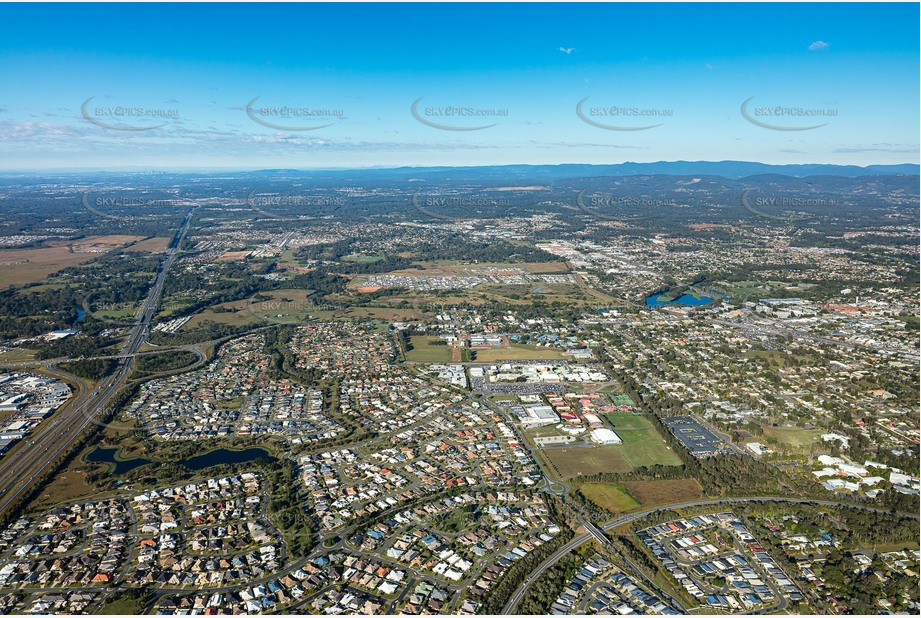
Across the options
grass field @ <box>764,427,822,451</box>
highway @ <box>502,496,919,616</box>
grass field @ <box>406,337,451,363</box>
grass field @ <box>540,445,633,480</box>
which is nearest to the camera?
highway @ <box>502,496,919,616</box>

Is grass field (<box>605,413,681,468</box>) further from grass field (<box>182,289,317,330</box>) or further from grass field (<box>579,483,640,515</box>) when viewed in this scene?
grass field (<box>182,289,317,330</box>)

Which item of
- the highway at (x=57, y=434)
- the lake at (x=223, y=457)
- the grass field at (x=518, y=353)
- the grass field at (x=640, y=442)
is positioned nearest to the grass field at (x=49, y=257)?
the highway at (x=57, y=434)

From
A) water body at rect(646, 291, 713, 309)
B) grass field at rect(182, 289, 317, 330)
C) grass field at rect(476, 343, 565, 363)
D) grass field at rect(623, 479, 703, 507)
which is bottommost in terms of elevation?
grass field at rect(623, 479, 703, 507)

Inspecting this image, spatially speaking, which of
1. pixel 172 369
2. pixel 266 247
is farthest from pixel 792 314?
pixel 266 247

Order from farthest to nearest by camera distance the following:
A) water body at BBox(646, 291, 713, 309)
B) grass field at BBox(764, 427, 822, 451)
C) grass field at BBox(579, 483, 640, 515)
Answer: water body at BBox(646, 291, 713, 309) < grass field at BBox(764, 427, 822, 451) < grass field at BBox(579, 483, 640, 515)

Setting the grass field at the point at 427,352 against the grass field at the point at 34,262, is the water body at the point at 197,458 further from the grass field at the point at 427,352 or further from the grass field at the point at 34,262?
the grass field at the point at 34,262

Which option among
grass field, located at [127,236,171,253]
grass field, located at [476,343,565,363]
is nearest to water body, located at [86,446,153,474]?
grass field, located at [476,343,565,363]

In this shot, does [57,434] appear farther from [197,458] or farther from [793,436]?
[793,436]
